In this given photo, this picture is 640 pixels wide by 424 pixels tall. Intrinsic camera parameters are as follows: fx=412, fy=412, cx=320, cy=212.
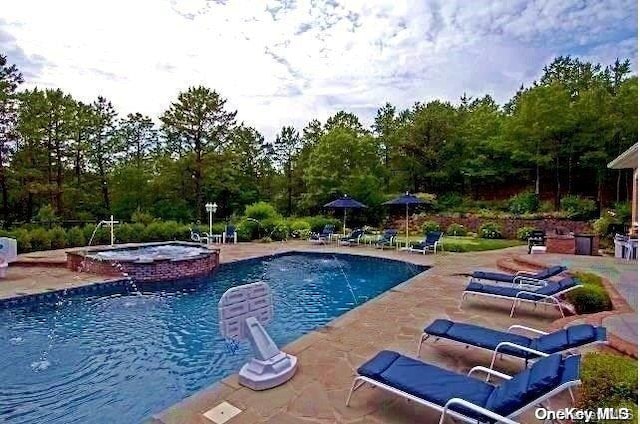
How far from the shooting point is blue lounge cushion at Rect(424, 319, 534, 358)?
145 inches

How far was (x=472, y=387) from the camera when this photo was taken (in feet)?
9.29

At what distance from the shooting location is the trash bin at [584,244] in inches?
428

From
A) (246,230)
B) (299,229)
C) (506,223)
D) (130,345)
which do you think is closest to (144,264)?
(130,345)

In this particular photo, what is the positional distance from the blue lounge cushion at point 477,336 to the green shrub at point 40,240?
42.6 feet

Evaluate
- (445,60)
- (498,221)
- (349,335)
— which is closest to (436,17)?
(445,60)

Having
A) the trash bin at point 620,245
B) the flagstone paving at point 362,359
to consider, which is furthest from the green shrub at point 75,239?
the trash bin at point 620,245

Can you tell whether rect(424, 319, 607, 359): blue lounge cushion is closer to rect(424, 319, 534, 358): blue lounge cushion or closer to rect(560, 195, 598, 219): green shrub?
rect(424, 319, 534, 358): blue lounge cushion

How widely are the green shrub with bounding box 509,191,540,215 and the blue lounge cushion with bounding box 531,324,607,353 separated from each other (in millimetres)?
16993

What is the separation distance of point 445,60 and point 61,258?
11025mm

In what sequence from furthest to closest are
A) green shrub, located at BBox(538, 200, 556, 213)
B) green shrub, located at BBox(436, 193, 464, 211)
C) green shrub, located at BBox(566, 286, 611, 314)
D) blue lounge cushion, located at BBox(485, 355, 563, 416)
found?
1. green shrub, located at BBox(436, 193, 464, 211)
2. green shrub, located at BBox(538, 200, 556, 213)
3. green shrub, located at BBox(566, 286, 611, 314)
4. blue lounge cushion, located at BBox(485, 355, 563, 416)

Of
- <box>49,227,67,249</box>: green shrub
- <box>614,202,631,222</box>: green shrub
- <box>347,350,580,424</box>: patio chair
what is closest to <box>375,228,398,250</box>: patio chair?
<box>614,202,631,222</box>: green shrub

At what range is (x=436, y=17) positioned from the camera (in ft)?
25.4

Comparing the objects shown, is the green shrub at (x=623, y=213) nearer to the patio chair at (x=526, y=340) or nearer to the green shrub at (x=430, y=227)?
the green shrub at (x=430, y=227)

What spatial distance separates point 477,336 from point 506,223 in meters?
15.4
